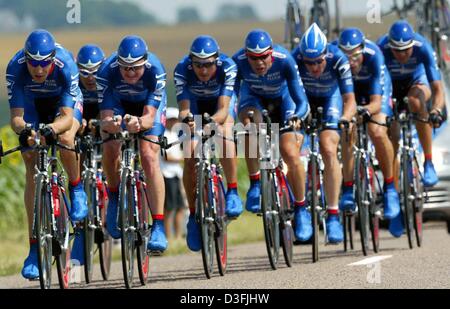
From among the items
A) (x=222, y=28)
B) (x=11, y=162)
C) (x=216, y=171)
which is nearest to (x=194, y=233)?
(x=216, y=171)

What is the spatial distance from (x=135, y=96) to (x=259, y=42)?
1.42 m

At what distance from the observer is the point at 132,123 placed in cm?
1195

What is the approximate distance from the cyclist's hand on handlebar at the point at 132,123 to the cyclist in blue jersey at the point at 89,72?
1.62 m

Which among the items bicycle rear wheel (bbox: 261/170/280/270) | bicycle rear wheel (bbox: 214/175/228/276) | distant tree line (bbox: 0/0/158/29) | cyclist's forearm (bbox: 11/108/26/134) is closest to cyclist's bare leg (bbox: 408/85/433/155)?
bicycle rear wheel (bbox: 261/170/280/270)

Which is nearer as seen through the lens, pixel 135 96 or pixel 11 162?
pixel 135 96

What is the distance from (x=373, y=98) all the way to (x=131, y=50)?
12.9 feet

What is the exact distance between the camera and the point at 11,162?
71.8ft

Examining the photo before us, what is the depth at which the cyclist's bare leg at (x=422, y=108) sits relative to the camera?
637 inches

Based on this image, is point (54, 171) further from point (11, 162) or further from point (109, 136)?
point (11, 162)

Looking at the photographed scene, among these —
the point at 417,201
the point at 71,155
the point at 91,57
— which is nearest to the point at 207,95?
the point at 91,57

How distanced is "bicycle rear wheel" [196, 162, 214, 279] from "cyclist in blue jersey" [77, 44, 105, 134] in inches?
61.1

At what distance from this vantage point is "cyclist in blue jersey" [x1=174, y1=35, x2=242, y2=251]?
1290 cm

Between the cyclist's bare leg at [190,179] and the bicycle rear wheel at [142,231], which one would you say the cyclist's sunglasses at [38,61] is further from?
the cyclist's bare leg at [190,179]

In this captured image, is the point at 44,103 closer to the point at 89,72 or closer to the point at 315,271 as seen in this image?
the point at 89,72
